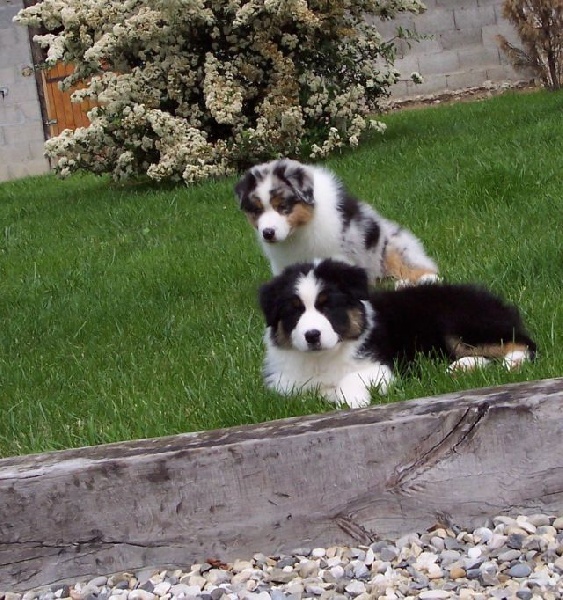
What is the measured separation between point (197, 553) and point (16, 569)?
601 millimetres

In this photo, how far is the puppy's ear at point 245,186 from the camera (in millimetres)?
→ 6418

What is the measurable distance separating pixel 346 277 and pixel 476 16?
1581cm

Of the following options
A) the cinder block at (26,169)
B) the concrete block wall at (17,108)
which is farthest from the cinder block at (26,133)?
the cinder block at (26,169)

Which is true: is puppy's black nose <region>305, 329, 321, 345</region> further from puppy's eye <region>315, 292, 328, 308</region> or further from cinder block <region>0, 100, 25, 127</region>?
cinder block <region>0, 100, 25, 127</region>

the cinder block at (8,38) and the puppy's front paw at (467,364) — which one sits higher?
the cinder block at (8,38)

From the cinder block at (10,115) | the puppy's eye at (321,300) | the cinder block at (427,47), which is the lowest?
the puppy's eye at (321,300)

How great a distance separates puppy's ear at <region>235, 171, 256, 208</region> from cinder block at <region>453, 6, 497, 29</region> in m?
13.7

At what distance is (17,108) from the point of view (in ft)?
62.6

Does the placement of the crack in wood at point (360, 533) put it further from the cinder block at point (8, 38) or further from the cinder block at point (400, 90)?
the cinder block at point (8, 38)

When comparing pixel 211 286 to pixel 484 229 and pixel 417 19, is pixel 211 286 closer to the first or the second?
pixel 484 229

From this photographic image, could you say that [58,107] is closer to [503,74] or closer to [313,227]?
[503,74]

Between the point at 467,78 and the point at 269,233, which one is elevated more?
the point at 467,78

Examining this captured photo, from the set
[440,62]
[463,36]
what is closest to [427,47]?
[440,62]

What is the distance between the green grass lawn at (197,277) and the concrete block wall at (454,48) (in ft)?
20.4
